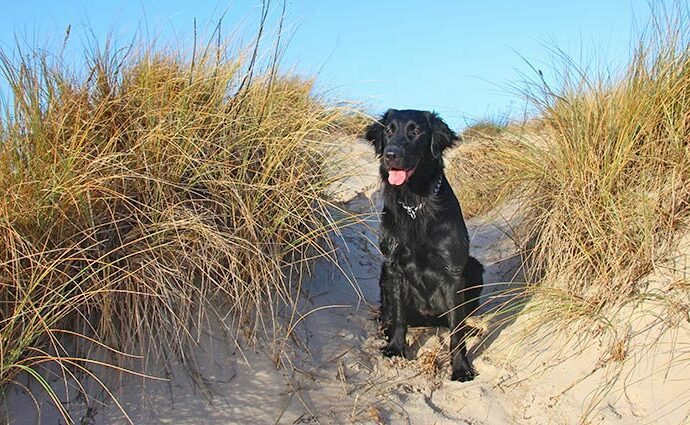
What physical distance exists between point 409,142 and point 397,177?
0.72 feet

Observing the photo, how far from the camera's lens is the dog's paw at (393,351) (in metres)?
3.34

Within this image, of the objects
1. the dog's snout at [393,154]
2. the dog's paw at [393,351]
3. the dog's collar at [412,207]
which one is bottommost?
the dog's paw at [393,351]

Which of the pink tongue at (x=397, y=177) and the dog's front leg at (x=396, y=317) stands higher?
the pink tongue at (x=397, y=177)

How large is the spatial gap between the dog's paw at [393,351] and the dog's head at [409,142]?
35.2 inches

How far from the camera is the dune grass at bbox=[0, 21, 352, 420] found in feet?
8.38

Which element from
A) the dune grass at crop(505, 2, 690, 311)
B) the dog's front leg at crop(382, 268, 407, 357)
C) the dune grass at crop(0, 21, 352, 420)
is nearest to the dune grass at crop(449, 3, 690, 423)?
the dune grass at crop(505, 2, 690, 311)

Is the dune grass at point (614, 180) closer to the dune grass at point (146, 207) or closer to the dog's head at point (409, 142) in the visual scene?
the dog's head at point (409, 142)

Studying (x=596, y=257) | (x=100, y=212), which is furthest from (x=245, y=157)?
(x=596, y=257)

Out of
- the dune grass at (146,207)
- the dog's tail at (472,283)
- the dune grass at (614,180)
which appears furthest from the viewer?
the dog's tail at (472,283)

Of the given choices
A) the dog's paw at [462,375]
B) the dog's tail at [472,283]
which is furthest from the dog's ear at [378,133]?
the dog's paw at [462,375]

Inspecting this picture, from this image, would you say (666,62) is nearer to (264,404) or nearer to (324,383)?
(324,383)

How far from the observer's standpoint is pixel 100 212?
2844 mm

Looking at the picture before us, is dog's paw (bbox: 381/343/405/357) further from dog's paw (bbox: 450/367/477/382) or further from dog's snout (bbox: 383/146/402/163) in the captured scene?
dog's snout (bbox: 383/146/402/163)

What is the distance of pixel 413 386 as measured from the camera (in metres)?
3.08
